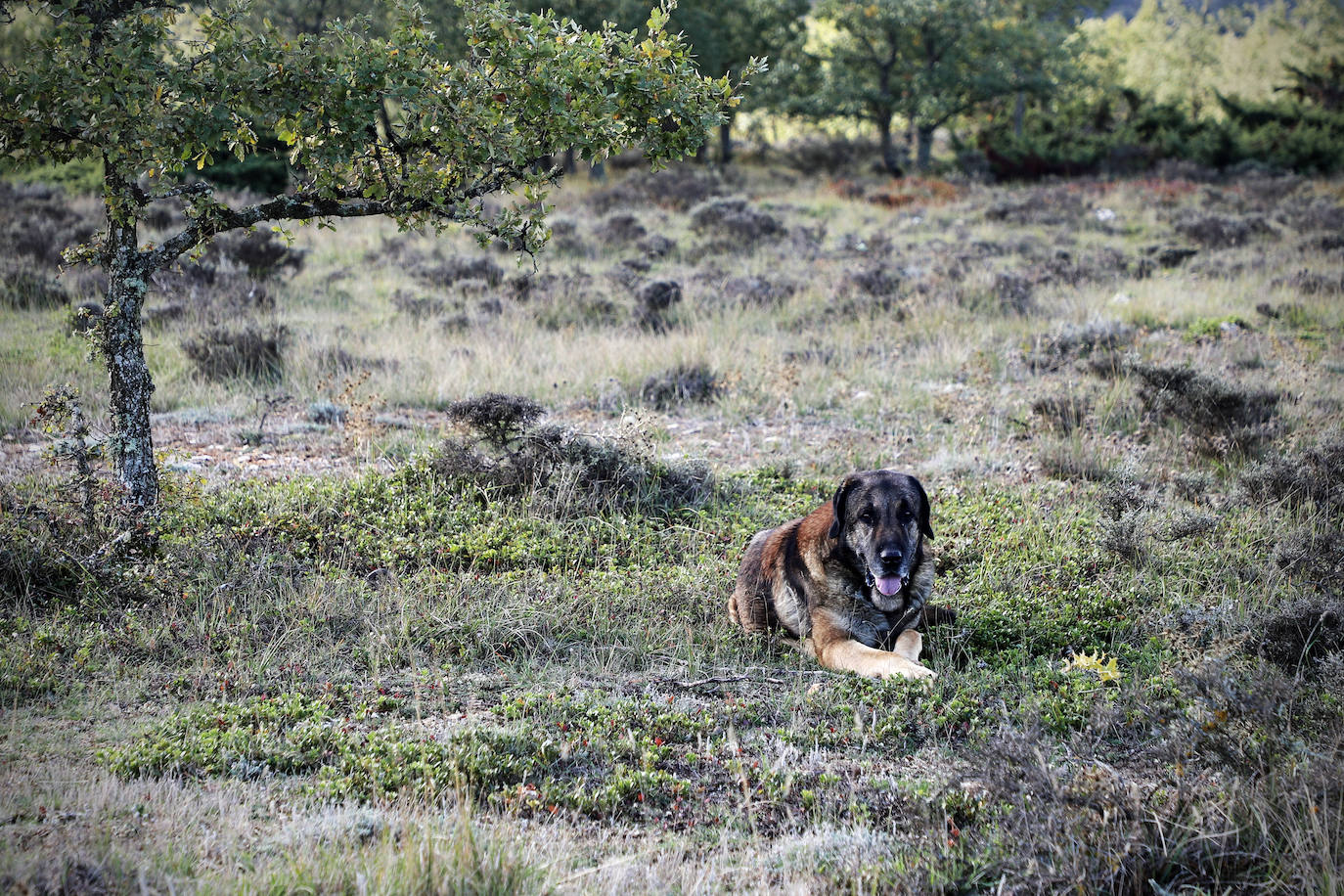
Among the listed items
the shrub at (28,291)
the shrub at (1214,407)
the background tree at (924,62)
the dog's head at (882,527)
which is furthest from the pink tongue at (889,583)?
the background tree at (924,62)

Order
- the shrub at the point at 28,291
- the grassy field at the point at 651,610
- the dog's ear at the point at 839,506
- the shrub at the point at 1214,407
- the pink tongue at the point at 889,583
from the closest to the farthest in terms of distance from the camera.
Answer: the grassy field at the point at 651,610 < the pink tongue at the point at 889,583 < the dog's ear at the point at 839,506 < the shrub at the point at 1214,407 < the shrub at the point at 28,291

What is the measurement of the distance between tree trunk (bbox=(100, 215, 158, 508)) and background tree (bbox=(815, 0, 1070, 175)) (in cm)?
2957

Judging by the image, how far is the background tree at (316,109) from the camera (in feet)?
14.4

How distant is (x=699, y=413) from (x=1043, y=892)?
6709 millimetres

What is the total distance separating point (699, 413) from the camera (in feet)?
29.7

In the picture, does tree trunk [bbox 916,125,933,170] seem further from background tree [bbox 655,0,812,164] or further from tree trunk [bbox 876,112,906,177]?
background tree [bbox 655,0,812,164]

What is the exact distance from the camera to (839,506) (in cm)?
462

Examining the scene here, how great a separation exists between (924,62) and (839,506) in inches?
1312

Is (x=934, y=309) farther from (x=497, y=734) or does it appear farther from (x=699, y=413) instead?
(x=497, y=734)

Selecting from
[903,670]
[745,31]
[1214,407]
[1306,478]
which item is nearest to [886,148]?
[745,31]

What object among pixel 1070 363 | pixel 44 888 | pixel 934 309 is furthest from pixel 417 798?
pixel 934 309

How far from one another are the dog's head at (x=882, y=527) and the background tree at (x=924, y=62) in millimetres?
29619

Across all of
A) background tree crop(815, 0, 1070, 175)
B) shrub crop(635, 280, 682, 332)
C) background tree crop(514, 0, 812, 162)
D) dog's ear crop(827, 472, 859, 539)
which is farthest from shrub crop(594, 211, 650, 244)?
background tree crop(815, 0, 1070, 175)

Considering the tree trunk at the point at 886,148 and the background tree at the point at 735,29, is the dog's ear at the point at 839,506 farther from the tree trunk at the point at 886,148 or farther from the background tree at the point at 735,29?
the tree trunk at the point at 886,148
